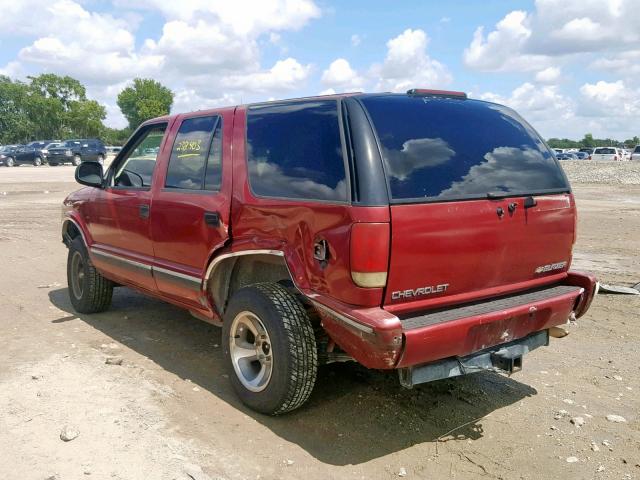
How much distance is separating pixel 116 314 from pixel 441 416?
367 cm

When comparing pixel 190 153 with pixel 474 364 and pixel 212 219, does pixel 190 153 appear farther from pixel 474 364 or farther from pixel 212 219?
pixel 474 364

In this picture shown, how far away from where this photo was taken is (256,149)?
4031 millimetres

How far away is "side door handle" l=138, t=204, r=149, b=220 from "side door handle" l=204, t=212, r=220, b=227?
2.93 ft

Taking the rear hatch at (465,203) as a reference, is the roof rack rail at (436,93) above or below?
above

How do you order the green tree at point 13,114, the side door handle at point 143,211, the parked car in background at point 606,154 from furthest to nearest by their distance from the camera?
the green tree at point 13,114
the parked car in background at point 606,154
the side door handle at point 143,211

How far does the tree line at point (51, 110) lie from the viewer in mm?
98438

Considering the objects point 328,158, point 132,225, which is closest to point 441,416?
point 328,158

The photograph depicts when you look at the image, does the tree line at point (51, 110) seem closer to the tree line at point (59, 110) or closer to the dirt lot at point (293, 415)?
the tree line at point (59, 110)

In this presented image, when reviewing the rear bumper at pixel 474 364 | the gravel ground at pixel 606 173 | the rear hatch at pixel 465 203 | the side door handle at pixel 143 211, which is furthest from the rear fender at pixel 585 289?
the gravel ground at pixel 606 173

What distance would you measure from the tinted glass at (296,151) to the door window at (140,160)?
129 cm

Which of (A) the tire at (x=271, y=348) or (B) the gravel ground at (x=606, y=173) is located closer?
(A) the tire at (x=271, y=348)

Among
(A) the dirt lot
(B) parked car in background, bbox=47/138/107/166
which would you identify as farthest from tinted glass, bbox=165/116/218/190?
(B) parked car in background, bbox=47/138/107/166

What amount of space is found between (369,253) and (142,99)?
114m

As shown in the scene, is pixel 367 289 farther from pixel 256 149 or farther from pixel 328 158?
pixel 256 149
